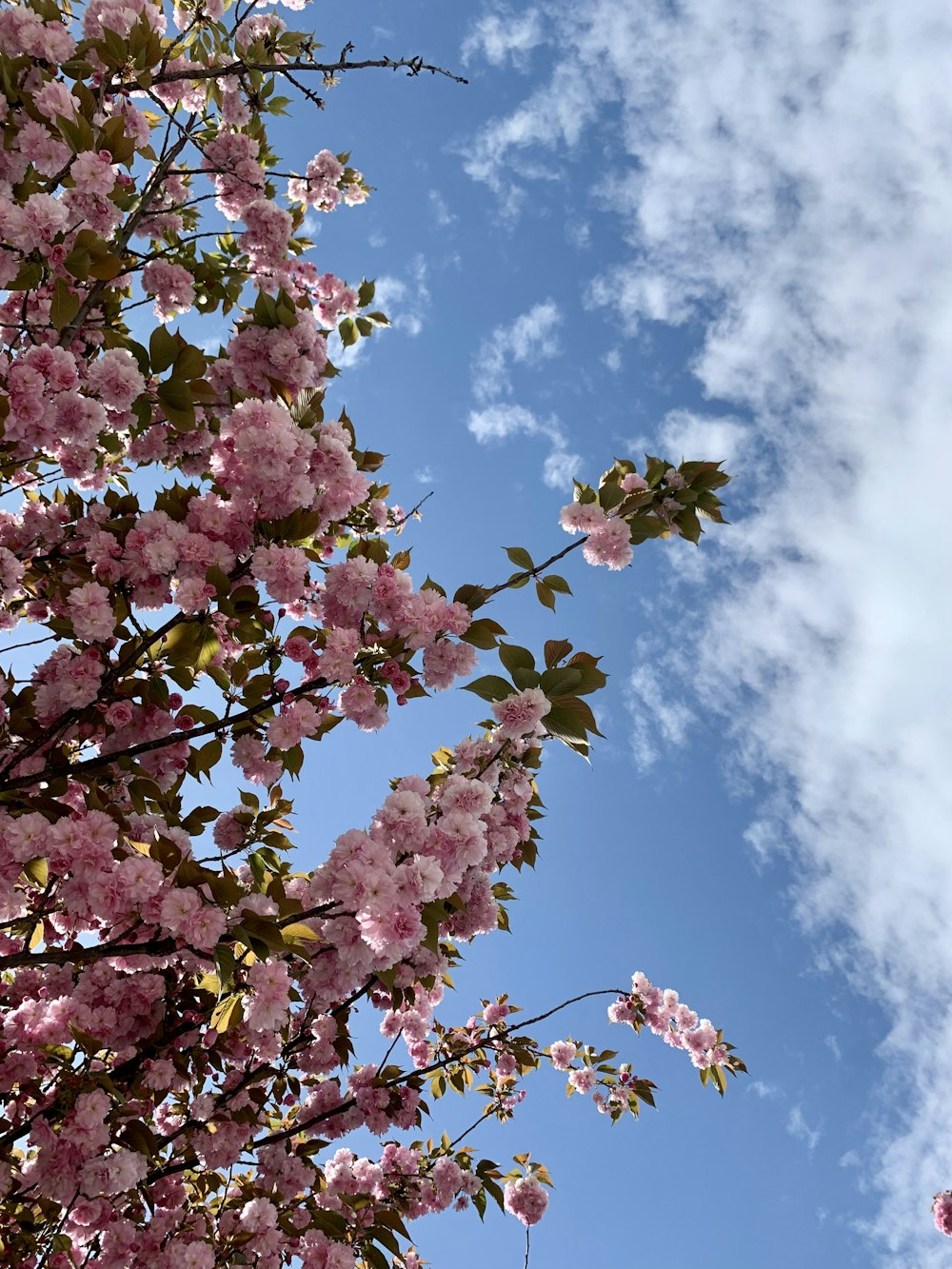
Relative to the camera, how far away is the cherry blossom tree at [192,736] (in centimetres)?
244

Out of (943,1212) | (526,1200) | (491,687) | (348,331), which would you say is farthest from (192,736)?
(943,1212)

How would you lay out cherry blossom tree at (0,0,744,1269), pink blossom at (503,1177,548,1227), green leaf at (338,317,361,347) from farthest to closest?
pink blossom at (503,1177,548,1227) < green leaf at (338,317,361,347) < cherry blossom tree at (0,0,744,1269)

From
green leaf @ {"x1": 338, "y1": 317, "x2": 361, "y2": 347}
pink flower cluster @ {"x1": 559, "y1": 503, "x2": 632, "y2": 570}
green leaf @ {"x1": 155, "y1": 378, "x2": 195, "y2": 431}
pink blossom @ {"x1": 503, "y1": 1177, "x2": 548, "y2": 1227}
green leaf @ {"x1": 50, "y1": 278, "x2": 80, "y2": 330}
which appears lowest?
pink blossom @ {"x1": 503, "y1": 1177, "x2": 548, "y2": 1227}

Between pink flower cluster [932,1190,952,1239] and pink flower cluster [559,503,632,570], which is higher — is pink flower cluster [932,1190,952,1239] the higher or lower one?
the lower one

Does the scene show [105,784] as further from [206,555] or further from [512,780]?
[512,780]

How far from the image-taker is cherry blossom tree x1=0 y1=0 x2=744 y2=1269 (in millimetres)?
2438

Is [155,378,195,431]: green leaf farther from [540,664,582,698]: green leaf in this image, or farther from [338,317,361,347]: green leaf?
[338,317,361,347]: green leaf

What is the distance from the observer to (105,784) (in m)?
2.92

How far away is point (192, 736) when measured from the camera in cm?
263

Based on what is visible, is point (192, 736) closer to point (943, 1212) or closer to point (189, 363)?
point (189, 363)

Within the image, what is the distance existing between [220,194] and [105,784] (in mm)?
3340

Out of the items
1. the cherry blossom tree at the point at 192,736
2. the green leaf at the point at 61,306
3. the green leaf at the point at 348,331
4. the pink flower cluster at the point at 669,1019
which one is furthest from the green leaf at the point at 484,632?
the pink flower cluster at the point at 669,1019

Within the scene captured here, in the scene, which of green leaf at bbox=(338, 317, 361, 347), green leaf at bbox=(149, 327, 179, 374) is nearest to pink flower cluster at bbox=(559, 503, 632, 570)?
green leaf at bbox=(149, 327, 179, 374)

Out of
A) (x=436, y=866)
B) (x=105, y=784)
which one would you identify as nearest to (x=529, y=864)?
(x=436, y=866)
